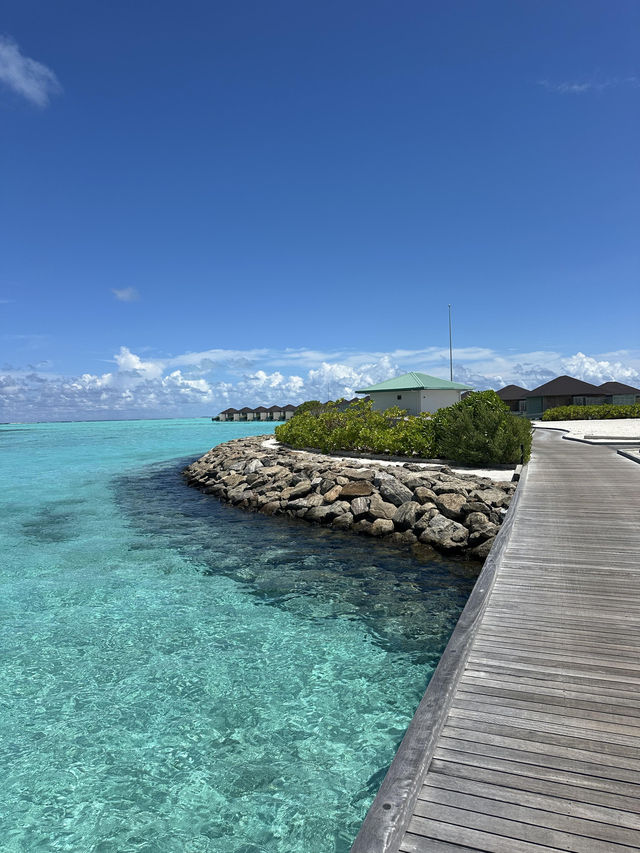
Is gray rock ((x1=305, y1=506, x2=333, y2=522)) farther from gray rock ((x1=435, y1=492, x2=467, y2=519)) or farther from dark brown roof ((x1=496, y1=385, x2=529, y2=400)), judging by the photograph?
dark brown roof ((x1=496, y1=385, x2=529, y2=400))

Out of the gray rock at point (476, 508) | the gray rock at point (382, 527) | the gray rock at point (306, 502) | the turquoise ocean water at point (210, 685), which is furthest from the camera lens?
the gray rock at point (306, 502)

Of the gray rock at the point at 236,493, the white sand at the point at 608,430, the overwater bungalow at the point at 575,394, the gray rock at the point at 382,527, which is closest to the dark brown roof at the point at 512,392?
the overwater bungalow at the point at 575,394

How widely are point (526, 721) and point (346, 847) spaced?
1.63 meters

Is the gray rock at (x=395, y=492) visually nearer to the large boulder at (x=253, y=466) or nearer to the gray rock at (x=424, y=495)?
the gray rock at (x=424, y=495)

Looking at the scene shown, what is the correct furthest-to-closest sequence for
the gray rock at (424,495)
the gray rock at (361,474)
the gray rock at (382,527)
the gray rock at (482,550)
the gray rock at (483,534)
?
the gray rock at (361,474)
the gray rock at (424,495)
the gray rock at (382,527)
the gray rock at (483,534)
the gray rock at (482,550)

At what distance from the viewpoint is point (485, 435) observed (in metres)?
14.5

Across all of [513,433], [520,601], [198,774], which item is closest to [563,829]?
[520,601]

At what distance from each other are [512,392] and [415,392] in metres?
28.6

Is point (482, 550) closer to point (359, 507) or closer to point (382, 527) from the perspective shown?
point (382, 527)

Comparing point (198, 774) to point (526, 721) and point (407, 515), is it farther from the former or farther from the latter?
point (407, 515)

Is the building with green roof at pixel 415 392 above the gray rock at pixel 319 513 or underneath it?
above

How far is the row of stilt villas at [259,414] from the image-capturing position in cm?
10862

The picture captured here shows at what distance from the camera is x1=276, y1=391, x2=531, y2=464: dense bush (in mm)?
14461

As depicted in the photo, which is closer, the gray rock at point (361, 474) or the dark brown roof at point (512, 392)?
the gray rock at point (361, 474)
